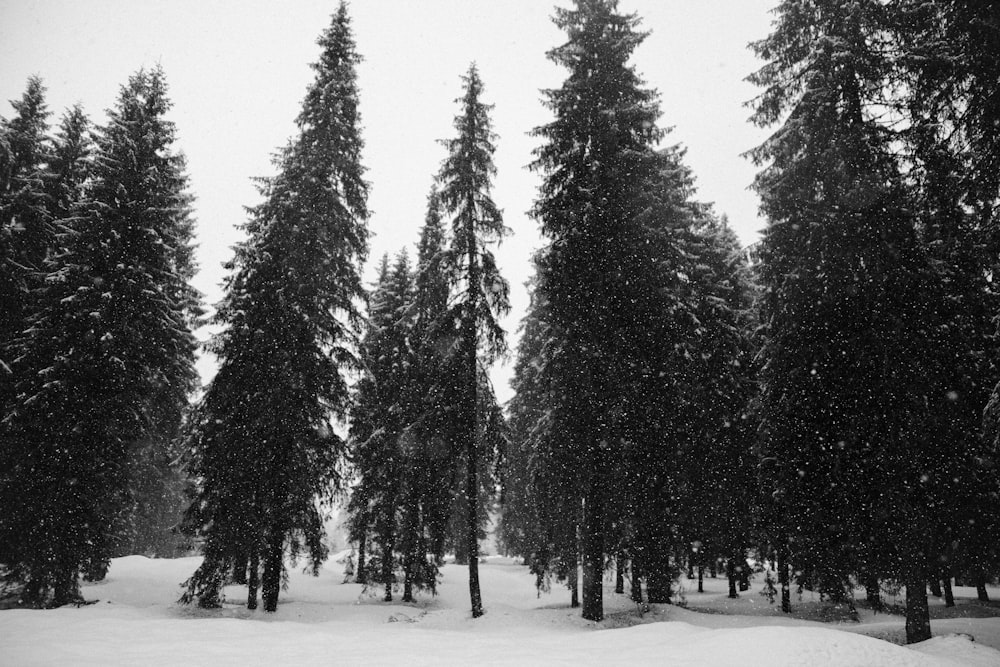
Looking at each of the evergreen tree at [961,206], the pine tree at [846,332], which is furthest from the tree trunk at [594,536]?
the evergreen tree at [961,206]

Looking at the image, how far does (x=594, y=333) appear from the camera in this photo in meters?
14.8

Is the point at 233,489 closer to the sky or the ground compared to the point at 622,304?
closer to the ground

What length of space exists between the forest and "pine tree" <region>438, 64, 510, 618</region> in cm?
10

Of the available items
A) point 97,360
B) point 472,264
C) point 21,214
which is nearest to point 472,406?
point 472,264

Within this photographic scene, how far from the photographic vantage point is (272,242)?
632 inches

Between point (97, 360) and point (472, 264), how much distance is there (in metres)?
11.5

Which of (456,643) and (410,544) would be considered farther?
(410,544)

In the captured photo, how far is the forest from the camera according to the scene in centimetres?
1132

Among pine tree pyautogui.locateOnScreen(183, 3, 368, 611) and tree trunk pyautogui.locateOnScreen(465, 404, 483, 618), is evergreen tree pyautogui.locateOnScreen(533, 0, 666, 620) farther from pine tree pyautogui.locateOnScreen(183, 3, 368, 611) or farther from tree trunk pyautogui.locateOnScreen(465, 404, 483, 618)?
pine tree pyautogui.locateOnScreen(183, 3, 368, 611)

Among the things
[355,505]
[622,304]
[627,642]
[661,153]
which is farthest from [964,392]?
[355,505]

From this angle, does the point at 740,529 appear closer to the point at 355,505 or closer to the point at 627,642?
the point at 627,642

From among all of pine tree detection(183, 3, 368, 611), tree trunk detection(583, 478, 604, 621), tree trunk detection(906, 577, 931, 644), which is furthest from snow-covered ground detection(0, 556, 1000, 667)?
pine tree detection(183, 3, 368, 611)

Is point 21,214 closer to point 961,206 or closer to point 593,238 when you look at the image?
point 593,238

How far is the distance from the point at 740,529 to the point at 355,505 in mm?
15559
